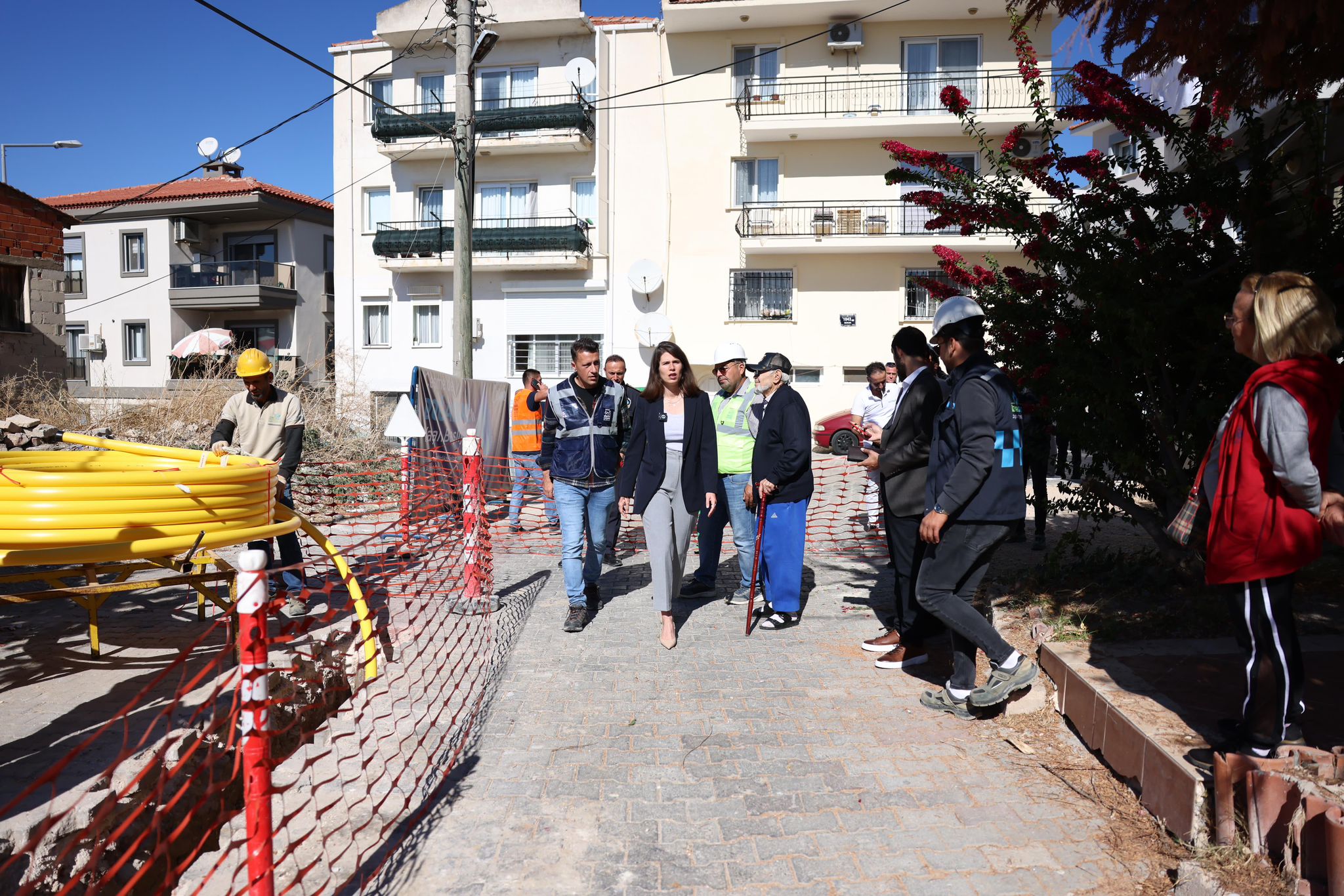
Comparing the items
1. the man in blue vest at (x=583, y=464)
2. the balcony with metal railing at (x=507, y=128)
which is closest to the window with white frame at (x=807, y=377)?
the balcony with metal railing at (x=507, y=128)

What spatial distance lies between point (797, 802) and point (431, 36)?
25767mm

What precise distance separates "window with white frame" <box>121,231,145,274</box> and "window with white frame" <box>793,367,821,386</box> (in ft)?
77.8

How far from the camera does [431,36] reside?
25016 millimetres

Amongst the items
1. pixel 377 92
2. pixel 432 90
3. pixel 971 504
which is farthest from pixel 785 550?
pixel 377 92

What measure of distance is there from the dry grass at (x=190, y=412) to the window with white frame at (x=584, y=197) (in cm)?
938

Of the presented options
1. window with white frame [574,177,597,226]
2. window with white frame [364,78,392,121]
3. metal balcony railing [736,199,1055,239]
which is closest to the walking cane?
metal balcony railing [736,199,1055,239]

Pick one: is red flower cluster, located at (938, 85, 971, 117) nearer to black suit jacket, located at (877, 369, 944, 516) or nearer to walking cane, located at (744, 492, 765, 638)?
black suit jacket, located at (877, 369, 944, 516)

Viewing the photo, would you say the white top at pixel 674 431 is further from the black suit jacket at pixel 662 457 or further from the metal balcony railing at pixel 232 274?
the metal balcony railing at pixel 232 274

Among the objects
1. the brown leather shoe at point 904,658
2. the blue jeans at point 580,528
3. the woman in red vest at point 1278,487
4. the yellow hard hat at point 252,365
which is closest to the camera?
the woman in red vest at point 1278,487

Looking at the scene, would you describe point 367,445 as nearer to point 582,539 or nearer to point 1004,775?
point 582,539

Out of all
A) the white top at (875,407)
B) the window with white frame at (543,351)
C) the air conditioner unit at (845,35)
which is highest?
the air conditioner unit at (845,35)

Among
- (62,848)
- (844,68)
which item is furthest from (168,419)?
(844,68)

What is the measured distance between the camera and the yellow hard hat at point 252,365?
675cm

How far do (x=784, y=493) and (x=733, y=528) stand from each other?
2.90 feet
